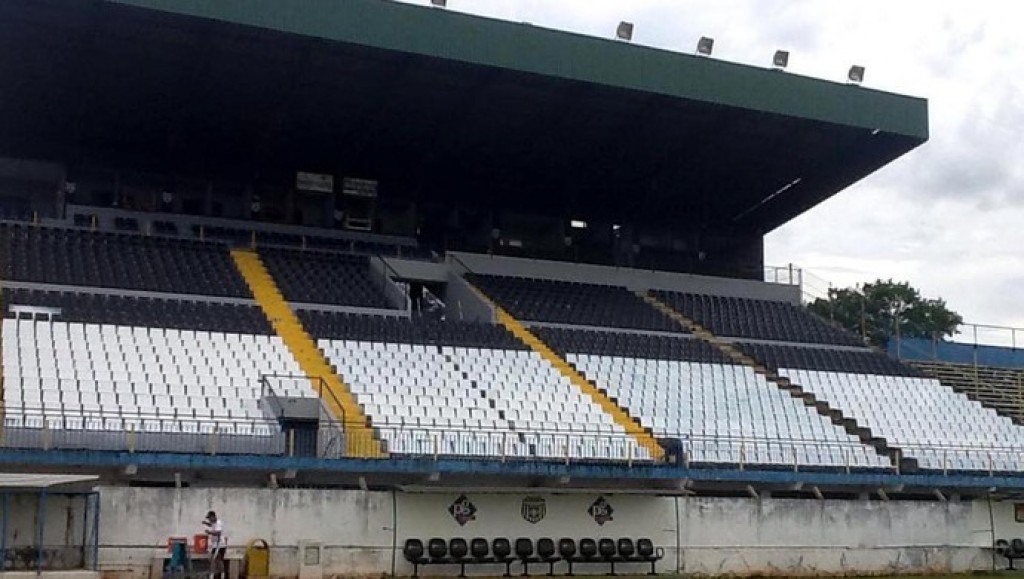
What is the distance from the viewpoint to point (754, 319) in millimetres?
40188

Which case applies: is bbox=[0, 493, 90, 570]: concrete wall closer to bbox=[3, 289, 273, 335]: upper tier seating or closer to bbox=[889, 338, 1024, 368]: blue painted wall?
bbox=[3, 289, 273, 335]: upper tier seating

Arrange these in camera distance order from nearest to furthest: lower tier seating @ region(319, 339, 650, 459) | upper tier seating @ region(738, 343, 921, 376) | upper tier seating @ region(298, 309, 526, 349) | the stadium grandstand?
the stadium grandstand, lower tier seating @ region(319, 339, 650, 459), upper tier seating @ region(298, 309, 526, 349), upper tier seating @ region(738, 343, 921, 376)

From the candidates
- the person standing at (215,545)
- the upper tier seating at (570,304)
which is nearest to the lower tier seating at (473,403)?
the person standing at (215,545)

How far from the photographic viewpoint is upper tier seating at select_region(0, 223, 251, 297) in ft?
102

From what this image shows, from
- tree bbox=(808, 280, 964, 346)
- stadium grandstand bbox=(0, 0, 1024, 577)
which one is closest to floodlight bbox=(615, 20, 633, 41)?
stadium grandstand bbox=(0, 0, 1024, 577)

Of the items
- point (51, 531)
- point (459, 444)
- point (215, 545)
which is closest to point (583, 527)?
point (459, 444)

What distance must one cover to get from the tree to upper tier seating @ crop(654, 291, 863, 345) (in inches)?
1073

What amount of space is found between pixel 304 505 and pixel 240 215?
2019 centimetres

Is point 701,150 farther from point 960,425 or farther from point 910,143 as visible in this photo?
point 960,425

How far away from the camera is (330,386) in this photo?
25.6m

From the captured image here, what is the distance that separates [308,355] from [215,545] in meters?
8.88

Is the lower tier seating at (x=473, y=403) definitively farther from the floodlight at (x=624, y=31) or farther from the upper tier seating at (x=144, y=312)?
the floodlight at (x=624, y=31)

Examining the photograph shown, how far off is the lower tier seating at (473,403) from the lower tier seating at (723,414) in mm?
1471

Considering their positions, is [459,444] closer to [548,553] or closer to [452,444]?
[452,444]
